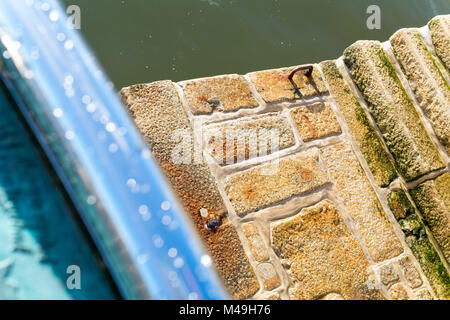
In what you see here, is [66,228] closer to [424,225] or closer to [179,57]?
[424,225]

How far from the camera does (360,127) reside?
2.27 metres

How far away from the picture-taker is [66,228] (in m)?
0.91

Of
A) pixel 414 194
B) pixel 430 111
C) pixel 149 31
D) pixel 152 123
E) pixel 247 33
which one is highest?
pixel 149 31

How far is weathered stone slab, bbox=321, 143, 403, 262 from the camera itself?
80.1 inches

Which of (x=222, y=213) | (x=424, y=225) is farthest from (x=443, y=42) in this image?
(x=222, y=213)

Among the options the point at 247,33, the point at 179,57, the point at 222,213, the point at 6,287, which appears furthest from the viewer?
the point at 247,33

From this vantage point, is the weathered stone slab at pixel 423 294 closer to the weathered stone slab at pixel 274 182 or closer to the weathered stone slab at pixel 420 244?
the weathered stone slab at pixel 420 244

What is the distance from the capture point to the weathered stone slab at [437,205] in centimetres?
209

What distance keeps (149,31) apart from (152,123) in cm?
143

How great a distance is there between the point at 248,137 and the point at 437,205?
3.63ft

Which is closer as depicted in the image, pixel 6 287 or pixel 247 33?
pixel 6 287

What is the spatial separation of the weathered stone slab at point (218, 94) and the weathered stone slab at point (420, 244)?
97 cm

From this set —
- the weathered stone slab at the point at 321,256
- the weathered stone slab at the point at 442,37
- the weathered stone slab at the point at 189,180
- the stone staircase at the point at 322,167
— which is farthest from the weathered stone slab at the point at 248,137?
the weathered stone slab at the point at 442,37

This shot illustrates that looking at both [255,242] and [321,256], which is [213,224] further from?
[321,256]
